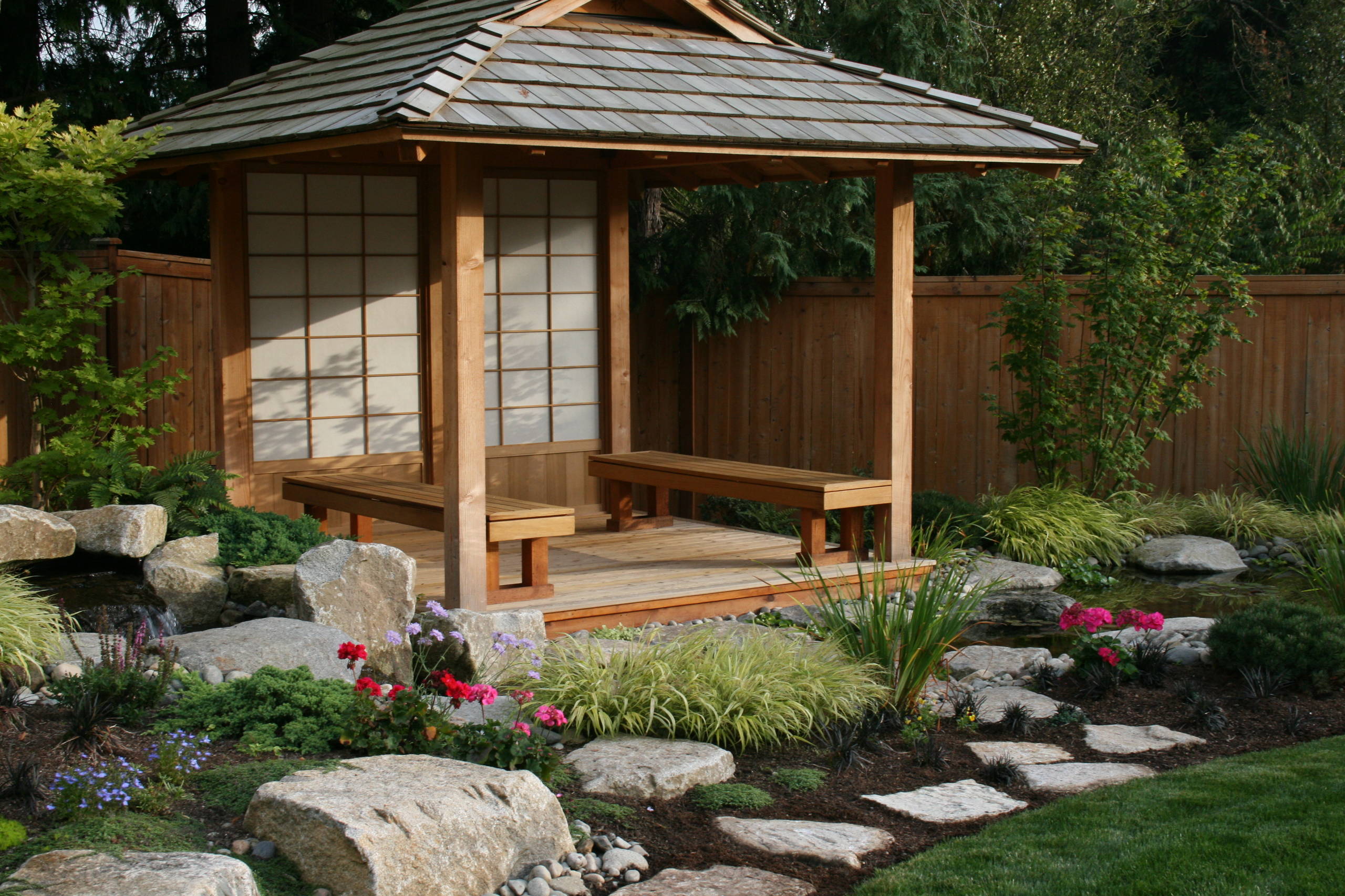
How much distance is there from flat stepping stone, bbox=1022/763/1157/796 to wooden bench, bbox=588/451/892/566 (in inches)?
90.9

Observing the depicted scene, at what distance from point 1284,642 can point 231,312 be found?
6098 millimetres

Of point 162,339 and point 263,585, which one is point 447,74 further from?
point 162,339

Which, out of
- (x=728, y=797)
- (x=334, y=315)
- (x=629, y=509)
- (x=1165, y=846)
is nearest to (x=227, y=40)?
(x=334, y=315)

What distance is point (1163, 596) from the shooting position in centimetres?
881

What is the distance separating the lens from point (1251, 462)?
10750 mm

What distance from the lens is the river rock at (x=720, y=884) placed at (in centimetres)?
382

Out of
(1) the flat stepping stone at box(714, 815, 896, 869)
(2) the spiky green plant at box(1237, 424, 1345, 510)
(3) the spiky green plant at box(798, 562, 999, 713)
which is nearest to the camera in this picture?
(1) the flat stepping stone at box(714, 815, 896, 869)

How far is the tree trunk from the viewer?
11398mm

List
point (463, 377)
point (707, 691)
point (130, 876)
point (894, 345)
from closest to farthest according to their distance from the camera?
point (130, 876)
point (707, 691)
point (463, 377)
point (894, 345)

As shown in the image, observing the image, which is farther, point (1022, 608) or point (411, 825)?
point (1022, 608)

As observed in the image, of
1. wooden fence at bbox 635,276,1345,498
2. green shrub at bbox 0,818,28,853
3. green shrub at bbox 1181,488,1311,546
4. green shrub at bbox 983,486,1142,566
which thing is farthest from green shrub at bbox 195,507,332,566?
green shrub at bbox 1181,488,1311,546

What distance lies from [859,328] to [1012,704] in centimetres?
612

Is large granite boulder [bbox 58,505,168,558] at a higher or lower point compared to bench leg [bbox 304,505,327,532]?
higher

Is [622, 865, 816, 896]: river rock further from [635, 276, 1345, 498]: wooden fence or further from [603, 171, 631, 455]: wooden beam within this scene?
[635, 276, 1345, 498]: wooden fence
